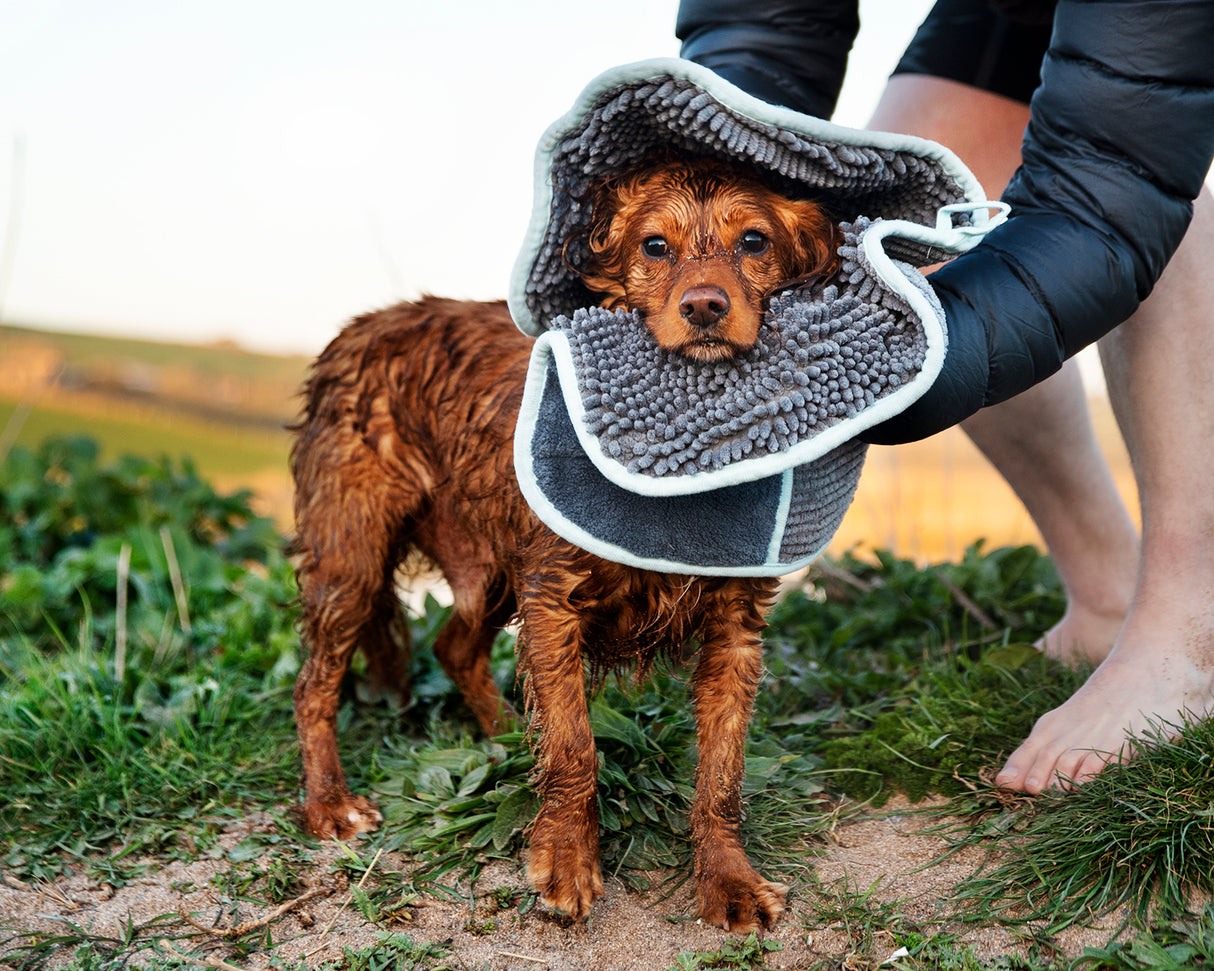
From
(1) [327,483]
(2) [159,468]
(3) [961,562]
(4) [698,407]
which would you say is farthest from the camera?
(2) [159,468]

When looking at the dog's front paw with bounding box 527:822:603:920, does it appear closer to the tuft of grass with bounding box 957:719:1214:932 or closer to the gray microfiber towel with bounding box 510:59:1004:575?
the gray microfiber towel with bounding box 510:59:1004:575

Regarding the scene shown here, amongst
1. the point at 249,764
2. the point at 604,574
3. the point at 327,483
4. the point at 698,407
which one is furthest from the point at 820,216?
the point at 249,764

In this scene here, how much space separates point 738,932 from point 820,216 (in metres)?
1.40

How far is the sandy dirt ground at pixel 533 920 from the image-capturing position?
208cm

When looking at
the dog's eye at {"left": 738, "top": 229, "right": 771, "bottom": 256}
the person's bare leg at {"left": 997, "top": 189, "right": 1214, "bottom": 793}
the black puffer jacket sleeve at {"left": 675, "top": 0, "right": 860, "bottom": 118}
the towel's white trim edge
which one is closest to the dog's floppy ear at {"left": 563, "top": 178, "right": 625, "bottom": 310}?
the towel's white trim edge

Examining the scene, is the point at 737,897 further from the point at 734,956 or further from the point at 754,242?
the point at 754,242

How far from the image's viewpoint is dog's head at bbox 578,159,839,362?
75.4 inches

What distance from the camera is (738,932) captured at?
2129 millimetres

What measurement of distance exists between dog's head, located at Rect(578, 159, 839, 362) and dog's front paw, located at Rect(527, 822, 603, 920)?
1.03 meters

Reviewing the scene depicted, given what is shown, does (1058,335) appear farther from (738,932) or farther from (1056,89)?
(738,932)

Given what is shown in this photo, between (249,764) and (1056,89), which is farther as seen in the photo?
(249,764)

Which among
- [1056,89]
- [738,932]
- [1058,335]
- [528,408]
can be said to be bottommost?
[738,932]

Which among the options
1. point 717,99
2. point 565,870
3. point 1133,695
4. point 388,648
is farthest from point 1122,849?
point 388,648

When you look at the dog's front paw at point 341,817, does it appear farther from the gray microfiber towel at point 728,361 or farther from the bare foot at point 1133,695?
the bare foot at point 1133,695
